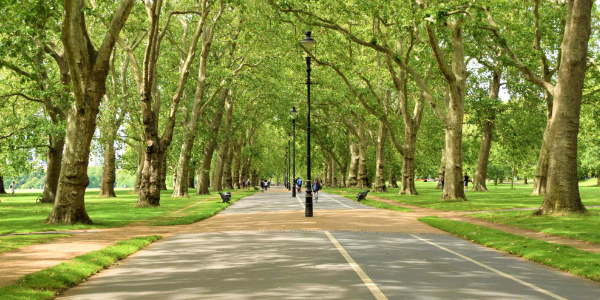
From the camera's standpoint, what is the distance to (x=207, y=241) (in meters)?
14.0

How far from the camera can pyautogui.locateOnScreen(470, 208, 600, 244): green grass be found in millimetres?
15020

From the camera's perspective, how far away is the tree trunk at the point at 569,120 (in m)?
19.4

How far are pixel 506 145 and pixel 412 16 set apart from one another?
87.1 feet

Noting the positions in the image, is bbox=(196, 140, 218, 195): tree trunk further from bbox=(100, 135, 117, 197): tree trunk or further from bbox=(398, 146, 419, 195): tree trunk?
bbox=(398, 146, 419, 195): tree trunk

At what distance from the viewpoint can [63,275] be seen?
29.1 ft

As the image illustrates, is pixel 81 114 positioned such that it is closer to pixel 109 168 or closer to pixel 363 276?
pixel 363 276

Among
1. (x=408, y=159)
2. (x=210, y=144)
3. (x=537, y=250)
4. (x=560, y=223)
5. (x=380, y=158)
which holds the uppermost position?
(x=210, y=144)

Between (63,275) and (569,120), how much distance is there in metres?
17.3

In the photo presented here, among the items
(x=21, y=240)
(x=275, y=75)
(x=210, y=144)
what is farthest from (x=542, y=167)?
(x=21, y=240)

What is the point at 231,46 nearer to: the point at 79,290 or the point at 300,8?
the point at 300,8

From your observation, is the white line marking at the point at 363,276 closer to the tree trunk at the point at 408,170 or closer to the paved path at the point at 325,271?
the paved path at the point at 325,271

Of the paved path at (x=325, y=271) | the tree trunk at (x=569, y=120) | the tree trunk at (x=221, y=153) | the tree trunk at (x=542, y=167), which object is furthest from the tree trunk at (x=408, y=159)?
the paved path at (x=325, y=271)

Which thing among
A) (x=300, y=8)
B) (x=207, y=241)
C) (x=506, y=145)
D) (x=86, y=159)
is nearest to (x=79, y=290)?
(x=207, y=241)

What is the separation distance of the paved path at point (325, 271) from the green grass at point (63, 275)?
10.0 inches
